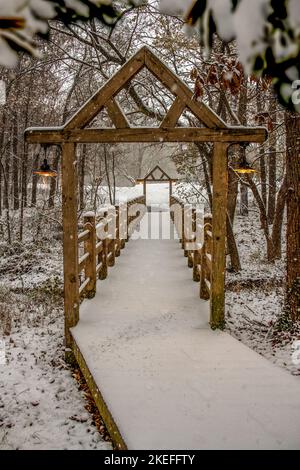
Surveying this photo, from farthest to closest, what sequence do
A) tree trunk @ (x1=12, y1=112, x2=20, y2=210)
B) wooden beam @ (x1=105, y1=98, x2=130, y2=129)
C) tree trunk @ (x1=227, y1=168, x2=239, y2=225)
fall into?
tree trunk @ (x1=12, y1=112, x2=20, y2=210)
tree trunk @ (x1=227, y1=168, x2=239, y2=225)
wooden beam @ (x1=105, y1=98, x2=130, y2=129)

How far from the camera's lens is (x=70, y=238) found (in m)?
5.82

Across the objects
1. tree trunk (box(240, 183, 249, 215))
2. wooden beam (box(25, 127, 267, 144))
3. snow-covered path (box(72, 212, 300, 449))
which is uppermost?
wooden beam (box(25, 127, 267, 144))

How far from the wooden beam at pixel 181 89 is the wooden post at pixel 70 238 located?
1.61 metres

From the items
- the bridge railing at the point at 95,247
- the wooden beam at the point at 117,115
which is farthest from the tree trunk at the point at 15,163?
the wooden beam at the point at 117,115

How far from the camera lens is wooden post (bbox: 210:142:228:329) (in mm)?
5469

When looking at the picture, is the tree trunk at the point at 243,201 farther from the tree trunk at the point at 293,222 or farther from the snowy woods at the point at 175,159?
the tree trunk at the point at 293,222

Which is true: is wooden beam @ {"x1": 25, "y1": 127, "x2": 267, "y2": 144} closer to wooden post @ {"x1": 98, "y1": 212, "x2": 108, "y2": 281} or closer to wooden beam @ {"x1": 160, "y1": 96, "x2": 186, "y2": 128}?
wooden beam @ {"x1": 160, "y1": 96, "x2": 186, "y2": 128}

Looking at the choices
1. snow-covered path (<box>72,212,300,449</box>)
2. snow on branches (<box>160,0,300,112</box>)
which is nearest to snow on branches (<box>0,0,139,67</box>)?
snow on branches (<box>160,0,300,112</box>)

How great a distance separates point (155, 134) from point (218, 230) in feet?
5.42

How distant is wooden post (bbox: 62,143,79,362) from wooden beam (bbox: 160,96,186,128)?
141 cm

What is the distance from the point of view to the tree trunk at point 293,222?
242 inches

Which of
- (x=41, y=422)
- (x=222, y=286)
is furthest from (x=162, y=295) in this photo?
(x=41, y=422)

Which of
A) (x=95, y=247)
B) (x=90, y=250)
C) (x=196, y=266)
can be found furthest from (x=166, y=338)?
(x=196, y=266)

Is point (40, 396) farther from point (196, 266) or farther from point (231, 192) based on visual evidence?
point (231, 192)
